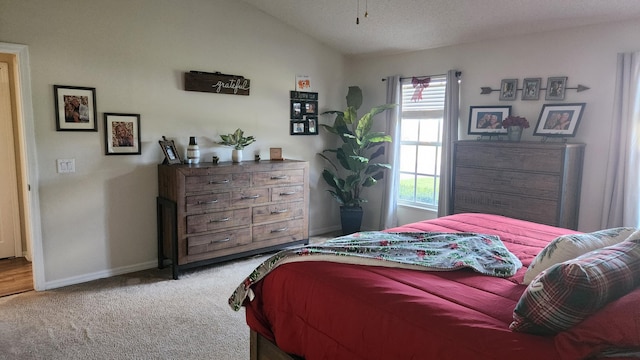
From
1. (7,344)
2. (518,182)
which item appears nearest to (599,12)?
(518,182)

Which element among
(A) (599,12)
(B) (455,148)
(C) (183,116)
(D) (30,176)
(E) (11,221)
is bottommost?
(E) (11,221)

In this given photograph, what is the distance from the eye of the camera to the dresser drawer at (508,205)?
11.6 ft

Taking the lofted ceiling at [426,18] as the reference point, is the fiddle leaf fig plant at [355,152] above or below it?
below

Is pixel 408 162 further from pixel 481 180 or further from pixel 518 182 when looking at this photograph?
pixel 518 182

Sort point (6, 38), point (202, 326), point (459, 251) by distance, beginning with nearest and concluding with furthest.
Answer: point (459, 251)
point (202, 326)
point (6, 38)

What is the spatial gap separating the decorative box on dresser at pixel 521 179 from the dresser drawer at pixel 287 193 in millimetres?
1611

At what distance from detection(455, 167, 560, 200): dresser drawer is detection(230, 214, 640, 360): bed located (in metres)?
1.36

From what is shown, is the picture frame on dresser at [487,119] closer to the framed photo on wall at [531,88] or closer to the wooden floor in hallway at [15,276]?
the framed photo on wall at [531,88]

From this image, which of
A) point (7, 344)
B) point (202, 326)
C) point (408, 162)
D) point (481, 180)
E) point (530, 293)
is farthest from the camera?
point (408, 162)

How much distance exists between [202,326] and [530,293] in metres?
2.22

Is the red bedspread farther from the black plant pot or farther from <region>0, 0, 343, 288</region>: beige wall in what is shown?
the black plant pot

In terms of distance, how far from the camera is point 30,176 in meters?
3.38

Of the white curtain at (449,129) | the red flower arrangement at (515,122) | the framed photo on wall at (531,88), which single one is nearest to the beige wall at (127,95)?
the white curtain at (449,129)


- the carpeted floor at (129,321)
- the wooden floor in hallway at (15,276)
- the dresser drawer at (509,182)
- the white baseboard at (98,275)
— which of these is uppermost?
the dresser drawer at (509,182)
